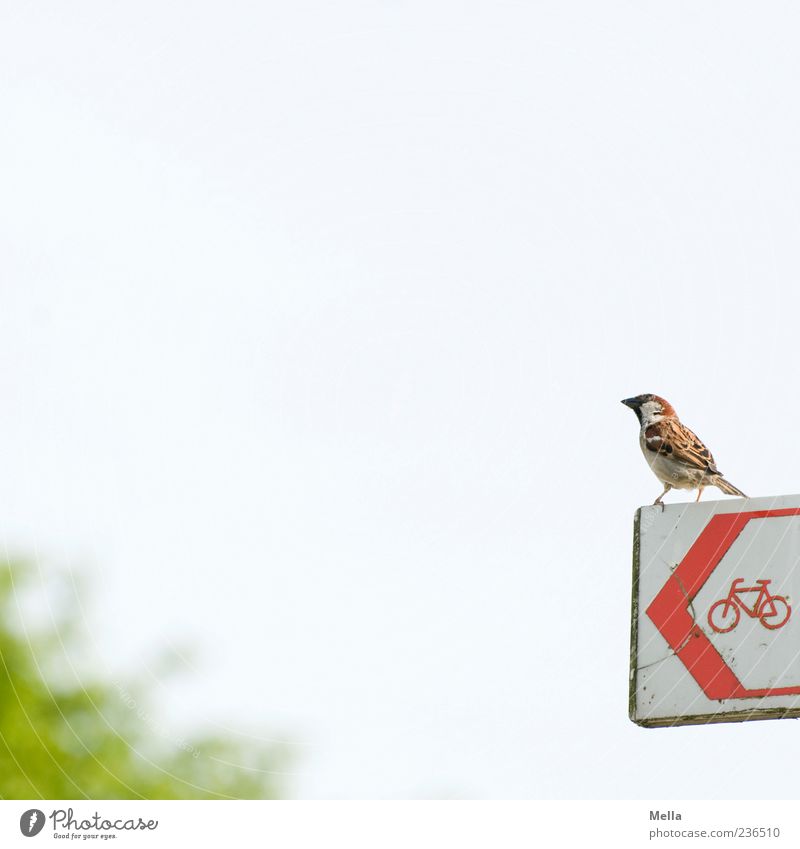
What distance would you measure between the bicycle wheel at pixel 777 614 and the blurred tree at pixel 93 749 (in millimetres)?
9806

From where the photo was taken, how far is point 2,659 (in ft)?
55.4

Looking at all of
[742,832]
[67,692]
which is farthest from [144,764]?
[742,832]

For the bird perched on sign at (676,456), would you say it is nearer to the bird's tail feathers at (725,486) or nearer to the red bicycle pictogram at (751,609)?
the bird's tail feathers at (725,486)

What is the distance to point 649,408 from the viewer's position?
8.88 m

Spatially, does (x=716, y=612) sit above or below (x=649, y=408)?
below

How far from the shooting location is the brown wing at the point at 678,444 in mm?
8008

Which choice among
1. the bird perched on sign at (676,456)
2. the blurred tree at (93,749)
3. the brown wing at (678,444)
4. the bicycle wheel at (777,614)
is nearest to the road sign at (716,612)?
the bicycle wheel at (777,614)

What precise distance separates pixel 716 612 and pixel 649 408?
12.2 ft

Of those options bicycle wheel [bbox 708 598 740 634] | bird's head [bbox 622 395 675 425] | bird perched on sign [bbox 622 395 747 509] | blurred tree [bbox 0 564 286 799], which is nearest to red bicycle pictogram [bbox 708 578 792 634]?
bicycle wheel [bbox 708 598 740 634]

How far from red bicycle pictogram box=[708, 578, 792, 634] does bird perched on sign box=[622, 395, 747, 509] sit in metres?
2.55

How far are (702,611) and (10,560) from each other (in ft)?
43.3

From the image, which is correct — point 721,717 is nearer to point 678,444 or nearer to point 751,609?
point 751,609

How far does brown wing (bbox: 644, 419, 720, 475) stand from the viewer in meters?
8.01

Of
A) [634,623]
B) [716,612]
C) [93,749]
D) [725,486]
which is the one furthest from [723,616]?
[93,749]
